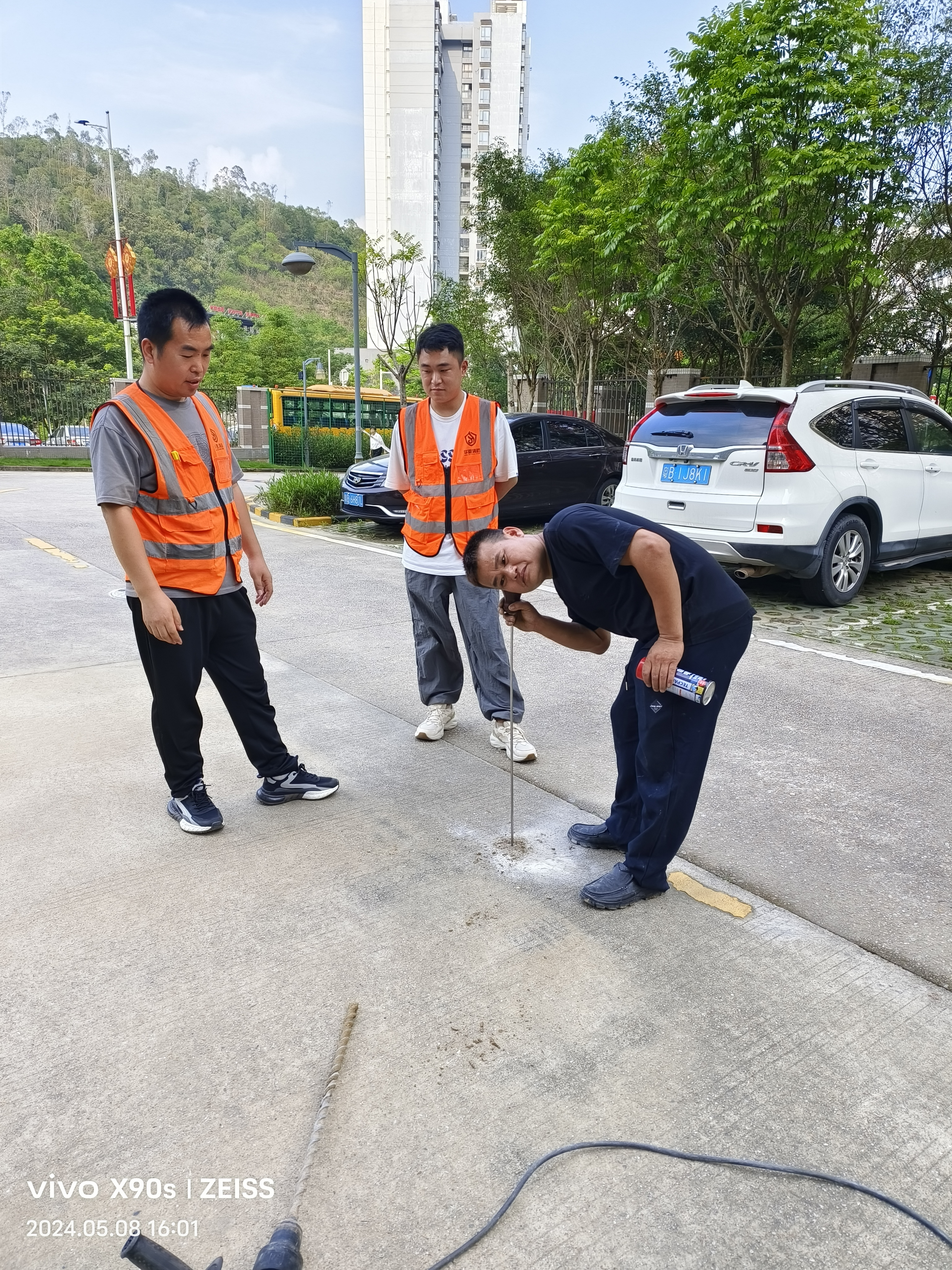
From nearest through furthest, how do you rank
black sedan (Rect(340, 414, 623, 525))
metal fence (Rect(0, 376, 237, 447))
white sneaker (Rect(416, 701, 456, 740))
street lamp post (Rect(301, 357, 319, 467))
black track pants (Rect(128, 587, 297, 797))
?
black track pants (Rect(128, 587, 297, 797)) → white sneaker (Rect(416, 701, 456, 740)) → black sedan (Rect(340, 414, 623, 525)) → street lamp post (Rect(301, 357, 319, 467)) → metal fence (Rect(0, 376, 237, 447))

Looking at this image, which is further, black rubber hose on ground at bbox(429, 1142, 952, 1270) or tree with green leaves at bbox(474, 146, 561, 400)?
tree with green leaves at bbox(474, 146, 561, 400)

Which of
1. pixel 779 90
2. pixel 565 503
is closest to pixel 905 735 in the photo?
pixel 565 503

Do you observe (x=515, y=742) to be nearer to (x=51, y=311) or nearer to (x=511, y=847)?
(x=511, y=847)

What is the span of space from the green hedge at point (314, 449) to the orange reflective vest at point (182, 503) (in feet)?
74.3

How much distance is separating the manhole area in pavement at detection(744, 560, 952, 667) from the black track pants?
10.7 ft

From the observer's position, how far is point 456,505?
148 inches

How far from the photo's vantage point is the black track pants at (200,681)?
9.87 ft

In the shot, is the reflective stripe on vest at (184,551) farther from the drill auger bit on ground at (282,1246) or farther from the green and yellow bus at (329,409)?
the green and yellow bus at (329,409)

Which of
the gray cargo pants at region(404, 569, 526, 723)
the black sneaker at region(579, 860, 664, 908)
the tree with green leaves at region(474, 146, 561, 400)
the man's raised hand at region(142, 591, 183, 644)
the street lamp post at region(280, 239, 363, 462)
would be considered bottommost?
the black sneaker at region(579, 860, 664, 908)

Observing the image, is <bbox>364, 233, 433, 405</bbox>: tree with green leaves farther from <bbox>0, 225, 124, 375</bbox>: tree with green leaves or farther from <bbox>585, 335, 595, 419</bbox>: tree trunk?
<bbox>0, 225, 124, 375</bbox>: tree with green leaves

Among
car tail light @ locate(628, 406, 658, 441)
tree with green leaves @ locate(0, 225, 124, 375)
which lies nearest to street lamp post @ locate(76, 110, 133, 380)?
tree with green leaves @ locate(0, 225, 124, 375)

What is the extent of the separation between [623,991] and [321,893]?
3.41 feet

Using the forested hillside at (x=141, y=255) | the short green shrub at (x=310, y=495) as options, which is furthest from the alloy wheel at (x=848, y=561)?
the forested hillside at (x=141, y=255)

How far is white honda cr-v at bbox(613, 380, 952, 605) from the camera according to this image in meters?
6.23
